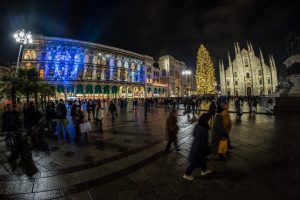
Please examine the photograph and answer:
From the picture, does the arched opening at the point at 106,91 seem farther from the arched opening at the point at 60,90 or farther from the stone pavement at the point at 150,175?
the stone pavement at the point at 150,175

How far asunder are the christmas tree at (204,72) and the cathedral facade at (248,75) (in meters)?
45.6

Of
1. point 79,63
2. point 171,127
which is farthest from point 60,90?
point 171,127

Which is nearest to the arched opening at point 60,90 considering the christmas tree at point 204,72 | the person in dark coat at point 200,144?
the christmas tree at point 204,72

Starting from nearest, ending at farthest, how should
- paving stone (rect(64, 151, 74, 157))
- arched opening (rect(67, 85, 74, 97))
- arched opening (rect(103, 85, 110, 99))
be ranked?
1. paving stone (rect(64, 151, 74, 157))
2. arched opening (rect(67, 85, 74, 97))
3. arched opening (rect(103, 85, 110, 99))

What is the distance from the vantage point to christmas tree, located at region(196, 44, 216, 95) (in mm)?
26250

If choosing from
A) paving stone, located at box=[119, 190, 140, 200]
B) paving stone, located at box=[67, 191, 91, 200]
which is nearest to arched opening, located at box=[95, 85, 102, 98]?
paving stone, located at box=[67, 191, 91, 200]

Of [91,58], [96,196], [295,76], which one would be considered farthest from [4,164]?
[91,58]

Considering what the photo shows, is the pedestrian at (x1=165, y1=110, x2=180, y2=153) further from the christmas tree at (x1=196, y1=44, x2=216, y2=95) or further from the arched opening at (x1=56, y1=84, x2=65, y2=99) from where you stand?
the arched opening at (x1=56, y1=84, x2=65, y2=99)

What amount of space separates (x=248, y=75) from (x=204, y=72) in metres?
48.8

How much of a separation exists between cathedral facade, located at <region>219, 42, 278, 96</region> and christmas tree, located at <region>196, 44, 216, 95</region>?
45624mm

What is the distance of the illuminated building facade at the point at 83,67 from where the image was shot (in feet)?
161

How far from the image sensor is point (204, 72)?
86.7ft

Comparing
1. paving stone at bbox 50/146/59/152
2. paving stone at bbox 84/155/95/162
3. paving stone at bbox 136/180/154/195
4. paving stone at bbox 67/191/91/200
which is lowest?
paving stone at bbox 67/191/91/200

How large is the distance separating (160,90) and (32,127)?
7558 centimetres
